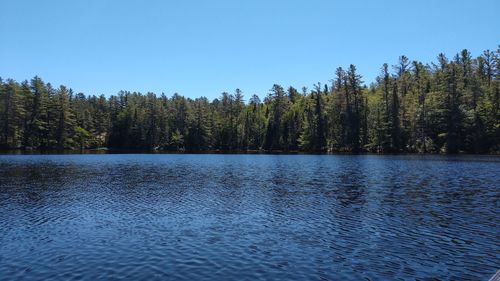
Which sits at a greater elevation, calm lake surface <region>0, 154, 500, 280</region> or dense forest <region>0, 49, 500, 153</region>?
dense forest <region>0, 49, 500, 153</region>

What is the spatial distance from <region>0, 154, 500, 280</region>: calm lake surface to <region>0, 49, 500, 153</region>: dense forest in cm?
8068

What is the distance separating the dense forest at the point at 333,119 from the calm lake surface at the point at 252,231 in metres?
80.7

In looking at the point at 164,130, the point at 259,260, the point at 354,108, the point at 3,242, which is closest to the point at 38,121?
the point at 164,130

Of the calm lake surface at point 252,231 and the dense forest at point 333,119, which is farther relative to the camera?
the dense forest at point 333,119

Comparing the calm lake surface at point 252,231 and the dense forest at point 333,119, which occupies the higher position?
the dense forest at point 333,119

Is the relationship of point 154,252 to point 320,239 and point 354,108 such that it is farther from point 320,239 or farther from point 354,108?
point 354,108

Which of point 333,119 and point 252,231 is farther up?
point 333,119

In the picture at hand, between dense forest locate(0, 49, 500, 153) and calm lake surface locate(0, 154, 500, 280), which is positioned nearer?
calm lake surface locate(0, 154, 500, 280)

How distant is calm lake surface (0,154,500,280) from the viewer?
58.3ft

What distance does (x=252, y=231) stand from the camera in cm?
2531

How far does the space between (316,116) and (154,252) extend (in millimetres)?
131892

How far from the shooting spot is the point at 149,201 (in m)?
37.4

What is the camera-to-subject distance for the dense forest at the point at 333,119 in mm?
119438

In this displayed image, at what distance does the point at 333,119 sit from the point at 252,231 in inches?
4930
